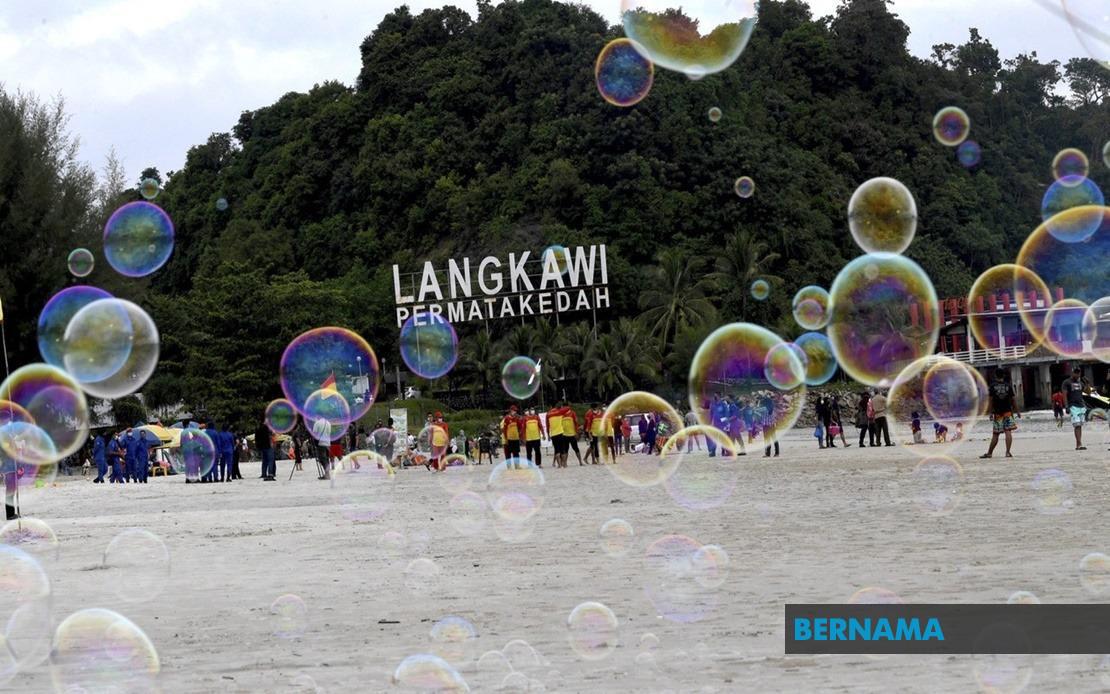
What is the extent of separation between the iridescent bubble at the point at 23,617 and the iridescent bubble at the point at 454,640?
1.82 m

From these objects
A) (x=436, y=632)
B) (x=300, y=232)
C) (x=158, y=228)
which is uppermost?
(x=300, y=232)

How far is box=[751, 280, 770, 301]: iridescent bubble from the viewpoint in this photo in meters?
73.8

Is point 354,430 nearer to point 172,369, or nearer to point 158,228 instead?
point 158,228

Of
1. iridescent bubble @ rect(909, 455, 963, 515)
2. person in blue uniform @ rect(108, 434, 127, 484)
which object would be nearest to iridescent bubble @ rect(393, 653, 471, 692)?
iridescent bubble @ rect(909, 455, 963, 515)

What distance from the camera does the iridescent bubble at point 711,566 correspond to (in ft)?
28.8

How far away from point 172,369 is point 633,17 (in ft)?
188

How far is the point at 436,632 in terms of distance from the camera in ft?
23.9

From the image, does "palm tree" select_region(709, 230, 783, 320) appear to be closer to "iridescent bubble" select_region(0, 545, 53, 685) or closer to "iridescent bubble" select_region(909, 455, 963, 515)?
"iridescent bubble" select_region(909, 455, 963, 515)

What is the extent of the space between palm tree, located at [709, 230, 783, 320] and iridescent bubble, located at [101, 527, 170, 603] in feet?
203

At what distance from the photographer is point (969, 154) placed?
297 ft

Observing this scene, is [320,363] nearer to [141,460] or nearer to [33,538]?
[141,460]

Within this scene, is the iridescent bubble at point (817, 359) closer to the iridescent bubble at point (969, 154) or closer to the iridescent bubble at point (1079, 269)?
the iridescent bubble at point (1079, 269)

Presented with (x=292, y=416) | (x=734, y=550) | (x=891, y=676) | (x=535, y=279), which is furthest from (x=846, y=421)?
(x=891, y=676)

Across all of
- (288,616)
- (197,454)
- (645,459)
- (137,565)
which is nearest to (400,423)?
(197,454)
